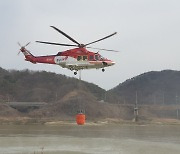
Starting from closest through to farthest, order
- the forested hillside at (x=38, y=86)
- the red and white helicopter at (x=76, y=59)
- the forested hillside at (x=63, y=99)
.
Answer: the red and white helicopter at (x=76, y=59) < the forested hillside at (x=63, y=99) < the forested hillside at (x=38, y=86)

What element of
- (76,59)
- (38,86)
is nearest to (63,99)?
(38,86)

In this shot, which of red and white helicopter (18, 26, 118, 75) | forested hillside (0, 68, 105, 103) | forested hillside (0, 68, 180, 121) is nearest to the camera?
red and white helicopter (18, 26, 118, 75)

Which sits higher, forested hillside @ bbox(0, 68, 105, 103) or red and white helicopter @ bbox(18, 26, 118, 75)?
forested hillside @ bbox(0, 68, 105, 103)

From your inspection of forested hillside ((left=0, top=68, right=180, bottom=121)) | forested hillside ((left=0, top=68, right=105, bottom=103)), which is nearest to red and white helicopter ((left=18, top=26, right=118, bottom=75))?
forested hillside ((left=0, top=68, right=180, bottom=121))

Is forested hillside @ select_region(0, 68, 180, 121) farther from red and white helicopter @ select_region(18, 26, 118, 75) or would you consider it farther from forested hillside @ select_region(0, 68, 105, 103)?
red and white helicopter @ select_region(18, 26, 118, 75)

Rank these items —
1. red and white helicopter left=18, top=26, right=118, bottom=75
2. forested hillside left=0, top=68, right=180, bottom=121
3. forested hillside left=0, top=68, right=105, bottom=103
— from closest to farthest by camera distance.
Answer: red and white helicopter left=18, top=26, right=118, bottom=75 → forested hillside left=0, top=68, right=180, bottom=121 → forested hillside left=0, top=68, right=105, bottom=103

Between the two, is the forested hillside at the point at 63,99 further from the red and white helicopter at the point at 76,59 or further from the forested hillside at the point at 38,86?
the red and white helicopter at the point at 76,59

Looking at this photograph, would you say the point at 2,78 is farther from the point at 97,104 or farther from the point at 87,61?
the point at 87,61

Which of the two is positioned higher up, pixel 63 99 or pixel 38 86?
pixel 38 86

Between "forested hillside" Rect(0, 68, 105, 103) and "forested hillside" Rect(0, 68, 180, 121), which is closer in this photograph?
"forested hillside" Rect(0, 68, 180, 121)

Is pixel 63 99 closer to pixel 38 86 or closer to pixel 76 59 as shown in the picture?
pixel 38 86

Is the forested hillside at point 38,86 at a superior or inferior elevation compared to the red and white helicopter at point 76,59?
superior

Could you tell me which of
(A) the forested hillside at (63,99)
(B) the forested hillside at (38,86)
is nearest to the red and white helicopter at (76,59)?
(A) the forested hillside at (63,99)

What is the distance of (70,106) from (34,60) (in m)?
93.5
